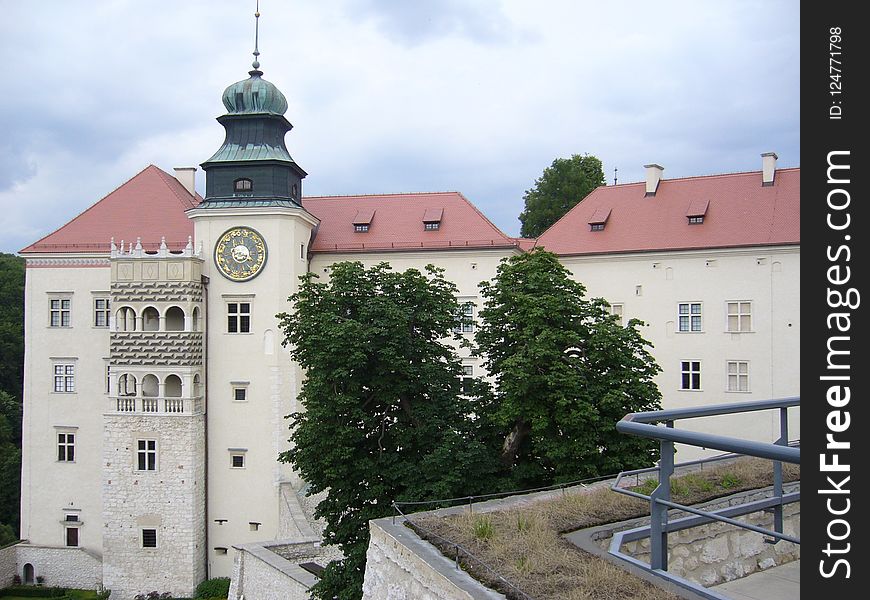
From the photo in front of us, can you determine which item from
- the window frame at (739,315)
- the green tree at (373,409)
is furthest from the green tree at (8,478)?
the window frame at (739,315)

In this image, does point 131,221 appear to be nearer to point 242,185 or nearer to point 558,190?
point 242,185

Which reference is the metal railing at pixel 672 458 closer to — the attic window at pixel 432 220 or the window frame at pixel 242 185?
the attic window at pixel 432 220

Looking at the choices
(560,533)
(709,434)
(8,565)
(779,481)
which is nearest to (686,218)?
(560,533)

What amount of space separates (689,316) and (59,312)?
20.8 meters

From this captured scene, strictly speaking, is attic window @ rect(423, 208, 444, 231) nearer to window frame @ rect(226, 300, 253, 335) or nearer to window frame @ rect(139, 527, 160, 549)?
window frame @ rect(226, 300, 253, 335)

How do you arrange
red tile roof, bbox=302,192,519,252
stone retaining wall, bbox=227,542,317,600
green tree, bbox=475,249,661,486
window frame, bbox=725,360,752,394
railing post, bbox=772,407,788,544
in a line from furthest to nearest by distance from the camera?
red tile roof, bbox=302,192,519,252 → window frame, bbox=725,360,752,394 → stone retaining wall, bbox=227,542,317,600 → green tree, bbox=475,249,661,486 → railing post, bbox=772,407,788,544

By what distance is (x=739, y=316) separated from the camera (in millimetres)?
23281

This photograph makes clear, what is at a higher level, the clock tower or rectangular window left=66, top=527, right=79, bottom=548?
the clock tower

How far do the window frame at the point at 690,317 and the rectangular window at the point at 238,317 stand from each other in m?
13.7

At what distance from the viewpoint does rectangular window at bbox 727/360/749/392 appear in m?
23.2

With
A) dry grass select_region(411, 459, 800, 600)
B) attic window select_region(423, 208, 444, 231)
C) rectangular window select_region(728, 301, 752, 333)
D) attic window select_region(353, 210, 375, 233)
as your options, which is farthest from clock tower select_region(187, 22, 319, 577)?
dry grass select_region(411, 459, 800, 600)

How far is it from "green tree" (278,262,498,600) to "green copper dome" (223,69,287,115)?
10733 millimetres

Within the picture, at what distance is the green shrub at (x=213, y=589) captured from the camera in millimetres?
22922
